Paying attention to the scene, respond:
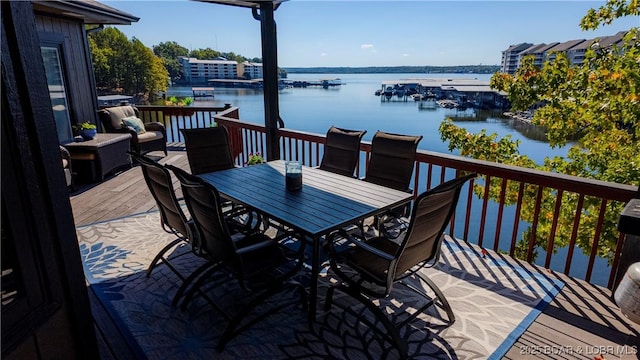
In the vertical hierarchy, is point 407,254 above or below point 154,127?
below

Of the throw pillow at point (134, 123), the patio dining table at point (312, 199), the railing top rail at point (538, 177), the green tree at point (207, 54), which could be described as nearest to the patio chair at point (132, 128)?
the throw pillow at point (134, 123)

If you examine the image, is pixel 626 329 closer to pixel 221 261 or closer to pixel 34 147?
pixel 221 261

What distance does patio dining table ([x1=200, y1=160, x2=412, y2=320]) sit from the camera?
232 cm

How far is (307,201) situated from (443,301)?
121 cm

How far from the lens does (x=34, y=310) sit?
122cm

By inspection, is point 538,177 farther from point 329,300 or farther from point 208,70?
point 208,70

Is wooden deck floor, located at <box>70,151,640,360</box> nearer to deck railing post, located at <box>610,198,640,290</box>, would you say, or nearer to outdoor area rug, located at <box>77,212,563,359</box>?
outdoor area rug, located at <box>77,212,563,359</box>

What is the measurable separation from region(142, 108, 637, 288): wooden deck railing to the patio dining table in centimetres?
92

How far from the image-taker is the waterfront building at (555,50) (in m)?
6.89

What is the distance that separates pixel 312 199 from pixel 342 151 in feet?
4.30

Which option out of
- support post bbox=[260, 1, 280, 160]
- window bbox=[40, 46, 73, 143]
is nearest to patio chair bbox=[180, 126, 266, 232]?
support post bbox=[260, 1, 280, 160]

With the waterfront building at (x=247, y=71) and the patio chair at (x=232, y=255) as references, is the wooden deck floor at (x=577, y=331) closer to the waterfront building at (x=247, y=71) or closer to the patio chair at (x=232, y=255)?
the patio chair at (x=232, y=255)

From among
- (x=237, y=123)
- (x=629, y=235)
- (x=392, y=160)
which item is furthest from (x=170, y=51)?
(x=629, y=235)

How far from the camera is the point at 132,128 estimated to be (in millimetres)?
6543
